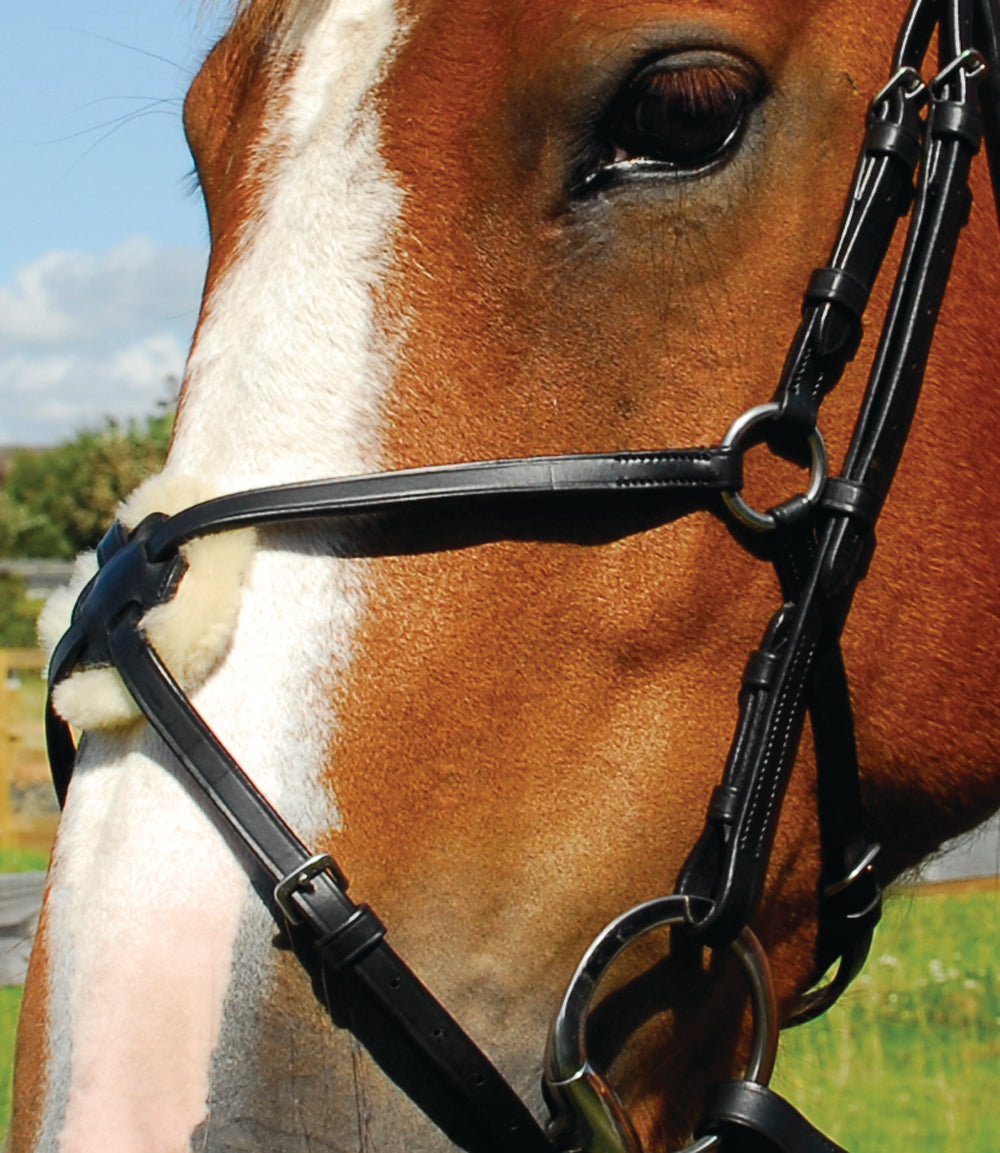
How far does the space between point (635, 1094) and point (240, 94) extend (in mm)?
1551

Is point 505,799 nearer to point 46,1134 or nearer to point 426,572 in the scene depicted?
point 426,572

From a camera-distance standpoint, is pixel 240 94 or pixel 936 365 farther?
pixel 240 94

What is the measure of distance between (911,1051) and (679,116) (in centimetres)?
416

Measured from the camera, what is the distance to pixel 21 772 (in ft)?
33.6

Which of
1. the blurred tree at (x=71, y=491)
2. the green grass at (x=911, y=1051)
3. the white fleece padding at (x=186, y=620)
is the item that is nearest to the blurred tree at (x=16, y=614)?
the blurred tree at (x=71, y=491)

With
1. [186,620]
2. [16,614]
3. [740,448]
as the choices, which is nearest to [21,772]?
[186,620]

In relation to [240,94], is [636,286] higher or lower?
lower

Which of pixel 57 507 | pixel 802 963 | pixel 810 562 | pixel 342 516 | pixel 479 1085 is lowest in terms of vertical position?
pixel 802 963

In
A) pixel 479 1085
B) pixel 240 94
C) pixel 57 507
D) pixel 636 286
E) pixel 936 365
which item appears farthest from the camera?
pixel 57 507

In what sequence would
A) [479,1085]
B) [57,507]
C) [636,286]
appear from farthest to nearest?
[57,507] → [636,286] → [479,1085]

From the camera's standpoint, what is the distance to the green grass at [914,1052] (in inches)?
169

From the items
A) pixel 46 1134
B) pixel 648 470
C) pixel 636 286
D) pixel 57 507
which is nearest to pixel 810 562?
pixel 648 470

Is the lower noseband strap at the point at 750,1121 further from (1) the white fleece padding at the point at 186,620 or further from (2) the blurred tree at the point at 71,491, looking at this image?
(2) the blurred tree at the point at 71,491

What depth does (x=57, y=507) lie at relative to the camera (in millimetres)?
33719
